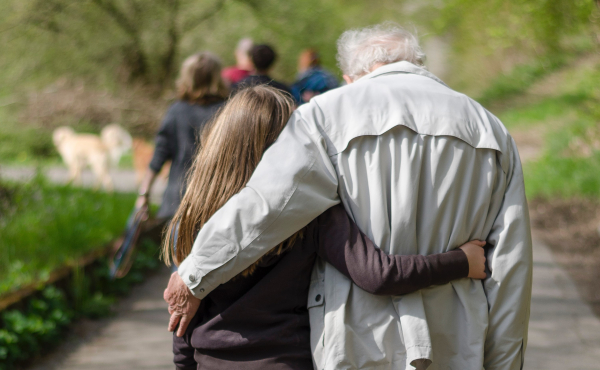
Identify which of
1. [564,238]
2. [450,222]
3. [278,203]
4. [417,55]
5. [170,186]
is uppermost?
[417,55]

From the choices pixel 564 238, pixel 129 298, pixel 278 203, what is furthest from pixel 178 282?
pixel 564 238

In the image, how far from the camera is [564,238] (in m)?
6.96

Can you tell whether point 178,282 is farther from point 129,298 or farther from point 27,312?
point 129,298

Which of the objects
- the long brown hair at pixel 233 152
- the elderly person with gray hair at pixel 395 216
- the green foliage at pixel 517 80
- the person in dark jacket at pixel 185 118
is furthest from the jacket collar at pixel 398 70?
the green foliage at pixel 517 80

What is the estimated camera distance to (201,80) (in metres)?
4.12

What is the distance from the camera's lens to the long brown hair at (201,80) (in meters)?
4.10

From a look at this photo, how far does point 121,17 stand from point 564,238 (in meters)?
8.80

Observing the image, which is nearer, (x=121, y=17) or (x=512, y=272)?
(x=512, y=272)

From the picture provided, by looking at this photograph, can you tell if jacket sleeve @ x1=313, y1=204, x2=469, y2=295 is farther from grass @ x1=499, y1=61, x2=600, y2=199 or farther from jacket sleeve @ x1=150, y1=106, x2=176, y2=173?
grass @ x1=499, y1=61, x2=600, y2=199

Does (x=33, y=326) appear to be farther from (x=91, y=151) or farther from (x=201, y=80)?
(x=91, y=151)

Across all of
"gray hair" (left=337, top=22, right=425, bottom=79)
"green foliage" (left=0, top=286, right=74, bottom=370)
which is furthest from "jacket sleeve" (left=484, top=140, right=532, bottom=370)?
"green foliage" (left=0, top=286, right=74, bottom=370)

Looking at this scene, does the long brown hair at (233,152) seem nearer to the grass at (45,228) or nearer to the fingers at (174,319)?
the fingers at (174,319)

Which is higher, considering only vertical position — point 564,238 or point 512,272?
point 512,272

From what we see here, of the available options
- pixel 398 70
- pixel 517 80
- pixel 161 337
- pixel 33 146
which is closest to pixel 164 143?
pixel 161 337
